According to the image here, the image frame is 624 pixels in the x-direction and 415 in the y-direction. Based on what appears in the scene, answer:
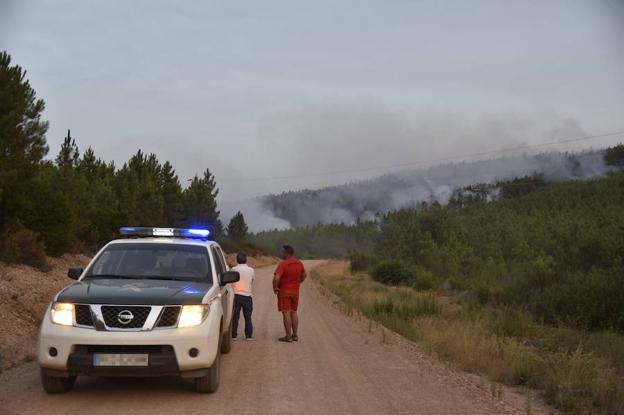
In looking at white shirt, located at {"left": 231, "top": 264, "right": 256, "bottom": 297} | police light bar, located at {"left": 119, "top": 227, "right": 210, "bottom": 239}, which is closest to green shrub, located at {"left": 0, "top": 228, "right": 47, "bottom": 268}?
white shirt, located at {"left": 231, "top": 264, "right": 256, "bottom": 297}

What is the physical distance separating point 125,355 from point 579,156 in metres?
158

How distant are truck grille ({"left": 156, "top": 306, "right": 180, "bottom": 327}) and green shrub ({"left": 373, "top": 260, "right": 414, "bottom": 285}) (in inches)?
1299

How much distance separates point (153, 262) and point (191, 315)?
1787mm

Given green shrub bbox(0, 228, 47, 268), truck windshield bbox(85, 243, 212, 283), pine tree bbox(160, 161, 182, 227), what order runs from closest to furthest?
1. truck windshield bbox(85, 243, 212, 283)
2. green shrub bbox(0, 228, 47, 268)
3. pine tree bbox(160, 161, 182, 227)

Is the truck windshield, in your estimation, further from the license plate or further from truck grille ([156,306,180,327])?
the license plate

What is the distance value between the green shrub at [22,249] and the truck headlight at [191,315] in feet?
44.4

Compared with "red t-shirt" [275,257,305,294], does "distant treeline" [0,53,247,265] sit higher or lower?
higher

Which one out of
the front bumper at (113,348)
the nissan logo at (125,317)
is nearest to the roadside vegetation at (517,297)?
the front bumper at (113,348)

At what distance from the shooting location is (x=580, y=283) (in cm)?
2119

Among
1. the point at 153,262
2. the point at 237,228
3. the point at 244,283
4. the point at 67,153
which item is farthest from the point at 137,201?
the point at 237,228

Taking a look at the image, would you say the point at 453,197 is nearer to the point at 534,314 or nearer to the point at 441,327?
the point at 534,314

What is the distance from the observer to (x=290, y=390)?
24.2 feet

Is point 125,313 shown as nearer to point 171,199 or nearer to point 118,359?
point 118,359

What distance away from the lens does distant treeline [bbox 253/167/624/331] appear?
66.4 ft
